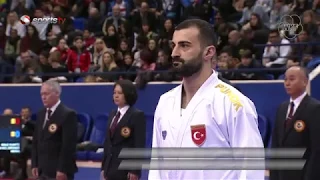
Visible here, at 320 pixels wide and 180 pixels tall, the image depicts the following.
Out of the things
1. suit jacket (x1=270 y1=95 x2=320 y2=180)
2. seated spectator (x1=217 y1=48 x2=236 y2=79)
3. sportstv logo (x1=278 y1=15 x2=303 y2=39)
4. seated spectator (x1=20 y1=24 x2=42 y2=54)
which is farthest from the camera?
seated spectator (x1=20 y1=24 x2=42 y2=54)

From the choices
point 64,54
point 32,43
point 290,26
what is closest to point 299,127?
point 290,26

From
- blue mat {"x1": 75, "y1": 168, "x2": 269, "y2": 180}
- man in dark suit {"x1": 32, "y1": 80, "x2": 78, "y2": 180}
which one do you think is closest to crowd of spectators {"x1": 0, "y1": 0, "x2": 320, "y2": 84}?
blue mat {"x1": 75, "y1": 168, "x2": 269, "y2": 180}

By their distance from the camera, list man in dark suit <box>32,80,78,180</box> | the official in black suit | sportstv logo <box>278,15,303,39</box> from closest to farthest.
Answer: the official in black suit → man in dark suit <box>32,80,78,180</box> → sportstv logo <box>278,15,303,39</box>

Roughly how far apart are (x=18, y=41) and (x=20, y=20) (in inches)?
53.6

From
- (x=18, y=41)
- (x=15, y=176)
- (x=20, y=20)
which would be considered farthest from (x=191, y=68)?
(x=18, y=41)

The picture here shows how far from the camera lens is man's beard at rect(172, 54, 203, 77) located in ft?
12.7

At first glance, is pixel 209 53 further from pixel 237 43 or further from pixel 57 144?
pixel 237 43

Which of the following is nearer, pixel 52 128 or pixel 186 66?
pixel 186 66

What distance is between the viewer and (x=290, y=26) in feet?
36.7

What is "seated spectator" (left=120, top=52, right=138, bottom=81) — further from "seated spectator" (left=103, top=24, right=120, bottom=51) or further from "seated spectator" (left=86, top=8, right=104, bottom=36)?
"seated spectator" (left=86, top=8, right=104, bottom=36)

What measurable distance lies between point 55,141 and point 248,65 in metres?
4.72

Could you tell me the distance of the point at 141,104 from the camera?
41.0 feet

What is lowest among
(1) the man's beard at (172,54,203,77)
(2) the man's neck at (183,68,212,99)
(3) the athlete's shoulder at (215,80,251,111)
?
(3) the athlete's shoulder at (215,80,251,111)

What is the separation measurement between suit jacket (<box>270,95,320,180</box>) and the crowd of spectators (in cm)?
413
